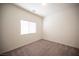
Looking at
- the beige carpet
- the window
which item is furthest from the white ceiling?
the beige carpet

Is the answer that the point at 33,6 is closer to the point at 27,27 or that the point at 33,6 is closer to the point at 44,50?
the point at 27,27

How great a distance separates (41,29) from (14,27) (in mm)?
685

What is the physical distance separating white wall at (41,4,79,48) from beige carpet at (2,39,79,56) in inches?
4.6

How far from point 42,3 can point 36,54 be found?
116 centimetres

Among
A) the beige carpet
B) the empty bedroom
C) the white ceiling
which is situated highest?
the white ceiling

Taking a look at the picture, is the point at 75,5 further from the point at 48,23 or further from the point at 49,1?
the point at 48,23

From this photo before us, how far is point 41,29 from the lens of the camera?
158 centimetres

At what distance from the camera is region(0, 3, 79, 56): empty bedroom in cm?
151

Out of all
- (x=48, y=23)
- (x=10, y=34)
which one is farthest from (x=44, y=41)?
(x=10, y=34)

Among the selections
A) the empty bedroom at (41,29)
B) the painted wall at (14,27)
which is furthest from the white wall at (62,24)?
the painted wall at (14,27)

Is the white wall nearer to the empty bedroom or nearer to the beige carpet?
the empty bedroom

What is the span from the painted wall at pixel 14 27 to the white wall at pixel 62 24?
0.22 m

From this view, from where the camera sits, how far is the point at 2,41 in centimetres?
161

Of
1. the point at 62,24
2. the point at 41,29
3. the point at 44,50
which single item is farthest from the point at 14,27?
the point at 62,24
